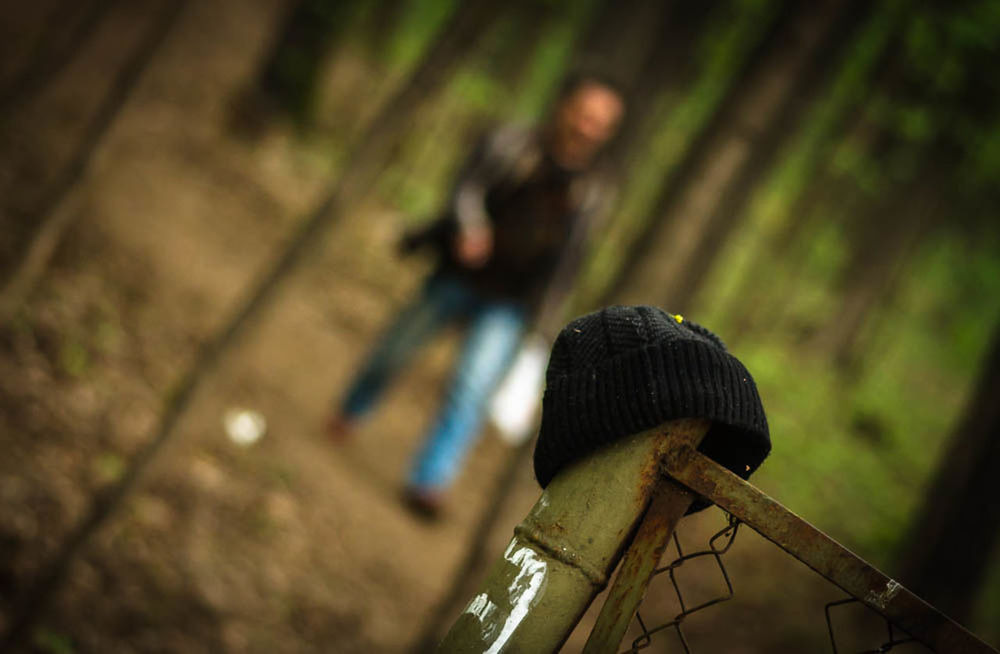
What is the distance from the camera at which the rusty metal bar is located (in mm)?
969

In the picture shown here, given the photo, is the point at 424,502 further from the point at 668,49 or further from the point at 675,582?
the point at 668,49

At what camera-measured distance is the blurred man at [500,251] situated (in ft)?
10.6

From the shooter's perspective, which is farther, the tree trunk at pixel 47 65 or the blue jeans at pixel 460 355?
the tree trunk at pixel 47 65

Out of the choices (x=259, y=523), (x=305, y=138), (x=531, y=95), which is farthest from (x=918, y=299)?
(x=259, y=523)

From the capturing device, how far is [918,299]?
19922 mm

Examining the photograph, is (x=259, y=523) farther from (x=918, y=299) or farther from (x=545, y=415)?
(x=918, y=299)

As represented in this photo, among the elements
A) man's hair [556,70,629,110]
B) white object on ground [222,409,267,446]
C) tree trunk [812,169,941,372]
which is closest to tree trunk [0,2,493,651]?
man's hair [556,70,629,110]

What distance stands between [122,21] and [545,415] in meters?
8.40

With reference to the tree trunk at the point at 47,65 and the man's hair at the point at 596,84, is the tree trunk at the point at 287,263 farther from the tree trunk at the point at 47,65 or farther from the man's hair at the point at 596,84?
the tree trunk at the point at 47,65

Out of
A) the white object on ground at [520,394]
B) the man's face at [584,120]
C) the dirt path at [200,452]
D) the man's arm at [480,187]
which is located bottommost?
the dirt path at [200,452]

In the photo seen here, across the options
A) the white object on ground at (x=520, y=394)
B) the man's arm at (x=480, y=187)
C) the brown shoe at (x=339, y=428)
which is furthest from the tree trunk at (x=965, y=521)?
the brown shoe at (x=339, y=428)

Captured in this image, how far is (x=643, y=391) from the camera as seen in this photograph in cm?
94

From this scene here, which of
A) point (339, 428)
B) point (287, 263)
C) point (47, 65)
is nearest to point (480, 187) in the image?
point (287, 263)

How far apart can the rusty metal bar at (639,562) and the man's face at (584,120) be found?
230cm
